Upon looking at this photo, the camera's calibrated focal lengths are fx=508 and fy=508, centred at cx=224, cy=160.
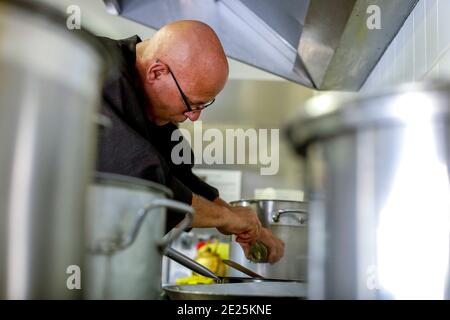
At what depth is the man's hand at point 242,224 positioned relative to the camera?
987mm

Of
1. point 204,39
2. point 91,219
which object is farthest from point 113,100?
point 91,219

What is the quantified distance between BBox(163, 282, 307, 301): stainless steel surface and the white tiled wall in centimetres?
44

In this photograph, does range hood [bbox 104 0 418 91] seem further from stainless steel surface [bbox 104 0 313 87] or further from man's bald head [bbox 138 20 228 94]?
man's bald head [bbox 138 20 228 94]

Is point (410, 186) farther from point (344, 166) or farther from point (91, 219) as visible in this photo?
point (91, 219)

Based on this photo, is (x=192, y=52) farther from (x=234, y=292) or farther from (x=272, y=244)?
(x=234, y=292)

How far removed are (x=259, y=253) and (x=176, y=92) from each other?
15.5 inches

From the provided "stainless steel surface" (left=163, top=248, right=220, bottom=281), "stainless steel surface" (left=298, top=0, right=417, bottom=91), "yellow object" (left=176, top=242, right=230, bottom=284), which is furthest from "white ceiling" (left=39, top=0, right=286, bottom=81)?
"stainless steel surface" (left=163, top=248, right=220, bottom=281)

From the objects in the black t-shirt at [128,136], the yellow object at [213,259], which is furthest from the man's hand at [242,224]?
the yellow object at [213,259]

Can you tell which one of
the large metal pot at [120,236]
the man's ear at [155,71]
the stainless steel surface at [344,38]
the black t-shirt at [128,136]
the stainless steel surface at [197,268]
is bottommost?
the stainless steel surface at [197,268]

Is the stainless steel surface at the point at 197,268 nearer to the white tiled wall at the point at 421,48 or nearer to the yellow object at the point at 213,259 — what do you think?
the white tiled wall at the point at 421,48

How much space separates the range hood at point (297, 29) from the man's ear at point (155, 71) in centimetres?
26

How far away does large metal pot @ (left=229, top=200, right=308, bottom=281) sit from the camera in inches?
43.8

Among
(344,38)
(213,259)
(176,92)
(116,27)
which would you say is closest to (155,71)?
(176,92)
